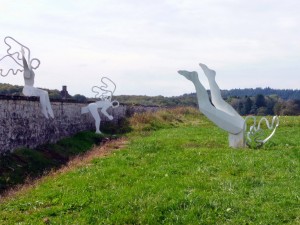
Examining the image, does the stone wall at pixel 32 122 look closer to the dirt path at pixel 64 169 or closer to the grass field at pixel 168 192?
the dirt path at pixel 64 169

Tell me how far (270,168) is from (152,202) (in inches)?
152

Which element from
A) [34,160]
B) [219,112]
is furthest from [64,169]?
[219,112]

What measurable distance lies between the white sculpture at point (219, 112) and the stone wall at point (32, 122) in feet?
16.5

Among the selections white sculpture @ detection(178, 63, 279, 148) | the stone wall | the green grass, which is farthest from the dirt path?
white sculpture @ detection(178, 63, 279, 148)

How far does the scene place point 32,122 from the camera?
49.7 ft

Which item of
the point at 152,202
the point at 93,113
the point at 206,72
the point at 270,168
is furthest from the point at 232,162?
the point at 93,113

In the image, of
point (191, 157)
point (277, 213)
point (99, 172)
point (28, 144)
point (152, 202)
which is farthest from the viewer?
point (28, 144)

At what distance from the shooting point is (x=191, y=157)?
12070 millimetres

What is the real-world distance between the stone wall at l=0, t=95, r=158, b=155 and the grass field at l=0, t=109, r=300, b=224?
2.55 meters

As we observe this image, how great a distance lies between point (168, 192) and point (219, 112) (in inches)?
283

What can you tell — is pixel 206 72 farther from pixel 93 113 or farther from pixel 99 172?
pixel 93 113

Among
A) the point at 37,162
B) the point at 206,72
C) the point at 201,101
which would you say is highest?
the point at 206,72

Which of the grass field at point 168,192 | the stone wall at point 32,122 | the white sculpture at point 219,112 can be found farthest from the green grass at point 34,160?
the white sculpture at point 219,112

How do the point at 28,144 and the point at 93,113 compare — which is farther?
the point at 93,113
